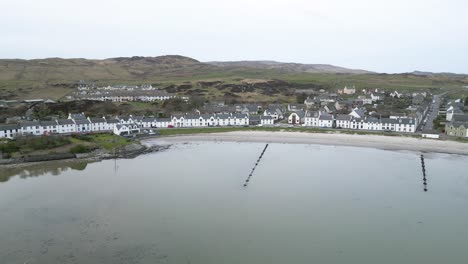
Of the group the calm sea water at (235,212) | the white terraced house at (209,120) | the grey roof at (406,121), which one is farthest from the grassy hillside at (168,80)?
the calm sea water at (235,212)

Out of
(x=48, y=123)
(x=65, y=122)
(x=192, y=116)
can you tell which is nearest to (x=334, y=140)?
(x=192, y=116)

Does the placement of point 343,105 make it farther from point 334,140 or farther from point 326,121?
point 334,140

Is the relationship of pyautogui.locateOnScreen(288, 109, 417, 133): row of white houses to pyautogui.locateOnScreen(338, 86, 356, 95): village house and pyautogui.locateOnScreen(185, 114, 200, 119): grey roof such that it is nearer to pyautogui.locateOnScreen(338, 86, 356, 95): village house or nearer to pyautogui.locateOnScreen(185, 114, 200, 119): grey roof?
pyautogui.locateOnScreen(185, 114, 200, 119): grey roof

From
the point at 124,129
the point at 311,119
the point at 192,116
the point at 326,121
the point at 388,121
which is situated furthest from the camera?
the point at 192,116

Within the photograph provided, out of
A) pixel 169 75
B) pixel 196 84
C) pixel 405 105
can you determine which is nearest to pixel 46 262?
pixel 405 105

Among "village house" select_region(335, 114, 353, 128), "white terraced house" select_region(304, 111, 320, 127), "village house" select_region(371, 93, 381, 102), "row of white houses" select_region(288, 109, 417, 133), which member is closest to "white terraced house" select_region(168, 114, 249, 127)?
"row of white houses" select_region(288, 109, 417, 133)

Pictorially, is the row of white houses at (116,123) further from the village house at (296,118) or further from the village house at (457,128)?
the village house at (457,128)
